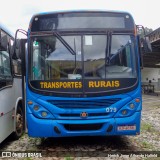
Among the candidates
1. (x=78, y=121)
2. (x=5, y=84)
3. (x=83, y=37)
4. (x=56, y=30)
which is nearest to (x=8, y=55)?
(x=5, y=84)

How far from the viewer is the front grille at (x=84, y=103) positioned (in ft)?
19.5

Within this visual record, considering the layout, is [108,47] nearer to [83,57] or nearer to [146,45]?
[83,57]

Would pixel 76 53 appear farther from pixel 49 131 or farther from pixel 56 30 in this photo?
pixel 49 131

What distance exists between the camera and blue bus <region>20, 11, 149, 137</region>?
19.5ft

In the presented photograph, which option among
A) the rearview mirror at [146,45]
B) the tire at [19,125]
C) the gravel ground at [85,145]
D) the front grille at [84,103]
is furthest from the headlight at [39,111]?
the rearview mirror at [146,45]

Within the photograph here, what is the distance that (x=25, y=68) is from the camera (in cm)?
634

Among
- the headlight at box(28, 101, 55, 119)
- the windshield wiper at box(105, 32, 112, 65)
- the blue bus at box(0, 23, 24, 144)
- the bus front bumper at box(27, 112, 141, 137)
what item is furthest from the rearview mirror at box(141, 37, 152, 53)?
the blue bus at box(0, 23, 24, 144)

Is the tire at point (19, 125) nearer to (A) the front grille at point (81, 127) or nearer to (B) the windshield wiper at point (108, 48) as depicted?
(A) the front grille at point (81, 127)

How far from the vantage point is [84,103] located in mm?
5945

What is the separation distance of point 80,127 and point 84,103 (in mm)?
495

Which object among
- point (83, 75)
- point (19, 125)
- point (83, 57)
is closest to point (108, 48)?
point (83, 57)

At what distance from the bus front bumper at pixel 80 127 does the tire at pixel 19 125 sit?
4.82 ft

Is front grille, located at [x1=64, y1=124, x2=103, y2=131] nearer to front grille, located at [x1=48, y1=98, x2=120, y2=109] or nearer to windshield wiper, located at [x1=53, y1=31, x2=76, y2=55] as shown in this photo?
front grille, located at [x1=48, y1=98, x2=120, y2=109]

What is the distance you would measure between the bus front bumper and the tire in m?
1.47
